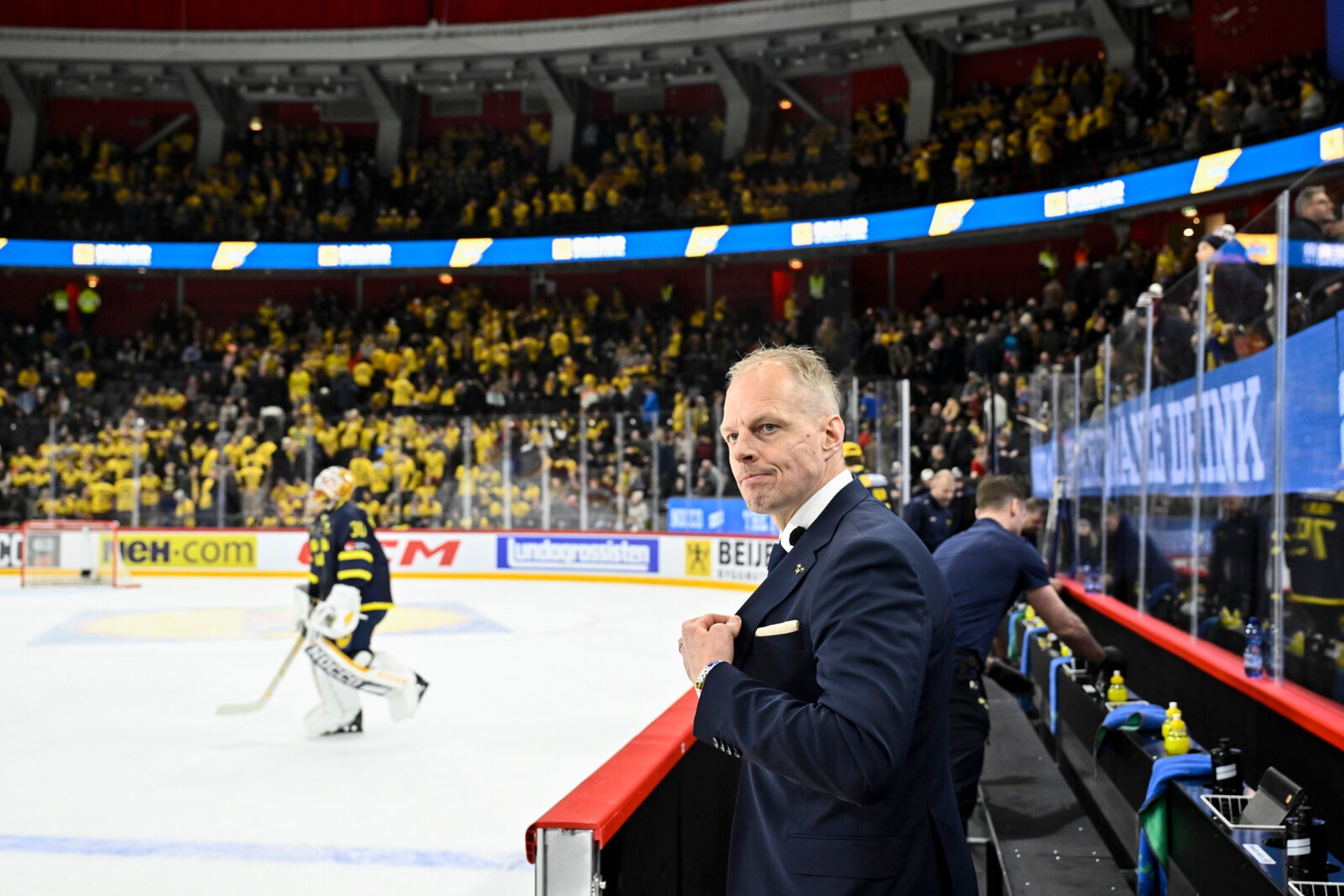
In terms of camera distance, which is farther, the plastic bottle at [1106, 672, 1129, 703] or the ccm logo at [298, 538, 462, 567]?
the ccm logo at [298, 538, 462, 567]

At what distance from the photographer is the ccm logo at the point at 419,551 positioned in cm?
1894

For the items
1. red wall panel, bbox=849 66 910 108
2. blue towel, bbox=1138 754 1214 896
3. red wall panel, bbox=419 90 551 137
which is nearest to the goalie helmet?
blue towel, bbox=1138 754 1214 896

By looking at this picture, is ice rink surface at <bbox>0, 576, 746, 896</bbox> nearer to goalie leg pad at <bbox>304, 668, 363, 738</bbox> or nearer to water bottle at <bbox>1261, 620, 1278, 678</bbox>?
goalie leg pad at <bbox>304, 668, 363, 738</bbox>

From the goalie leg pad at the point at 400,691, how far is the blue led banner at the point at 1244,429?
14.1 feet

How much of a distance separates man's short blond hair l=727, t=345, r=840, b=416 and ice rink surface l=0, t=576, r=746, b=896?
324 centimetres

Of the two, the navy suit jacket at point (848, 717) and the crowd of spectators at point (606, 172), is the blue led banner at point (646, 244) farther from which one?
the navy suit jacket at point (848, 717)

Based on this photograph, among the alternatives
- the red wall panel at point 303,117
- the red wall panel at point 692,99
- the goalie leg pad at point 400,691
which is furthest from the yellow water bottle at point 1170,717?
the red wall panel at point 303,117

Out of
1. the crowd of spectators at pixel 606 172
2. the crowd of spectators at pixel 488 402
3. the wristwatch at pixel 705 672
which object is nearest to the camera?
the wristwatch at pixel 705 672

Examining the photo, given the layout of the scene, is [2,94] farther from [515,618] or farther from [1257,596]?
[1257,596]

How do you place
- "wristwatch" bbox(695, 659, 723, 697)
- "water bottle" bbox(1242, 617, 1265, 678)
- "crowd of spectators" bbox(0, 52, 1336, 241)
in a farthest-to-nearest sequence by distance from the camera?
"crowd of spectators" bbox(0, 52, 1336, 241), "water bottle" bbox(1242, 617, 1265, 678), "wristwatch" bbox(695, 659, 723, 697)

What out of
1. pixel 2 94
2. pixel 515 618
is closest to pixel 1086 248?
pixel 515 618

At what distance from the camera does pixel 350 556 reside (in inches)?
301

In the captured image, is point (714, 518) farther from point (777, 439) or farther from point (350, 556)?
point (777, 439)

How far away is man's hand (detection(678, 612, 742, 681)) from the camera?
1953mm
